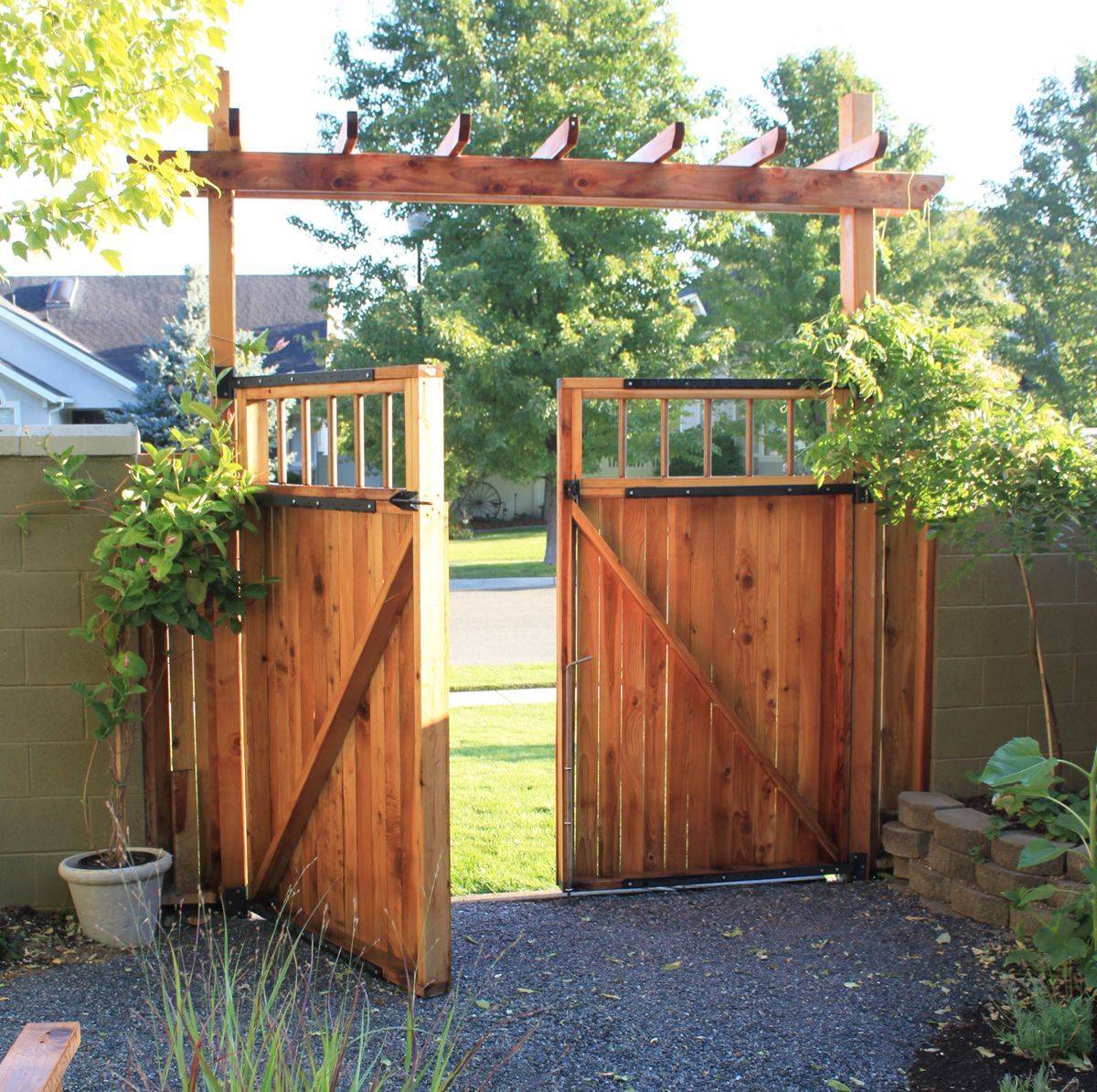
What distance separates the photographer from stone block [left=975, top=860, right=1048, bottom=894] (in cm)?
424

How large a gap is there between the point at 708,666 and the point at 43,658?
2.51m

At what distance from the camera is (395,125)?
59.3 ft

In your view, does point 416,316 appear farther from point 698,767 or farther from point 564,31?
point 698,767

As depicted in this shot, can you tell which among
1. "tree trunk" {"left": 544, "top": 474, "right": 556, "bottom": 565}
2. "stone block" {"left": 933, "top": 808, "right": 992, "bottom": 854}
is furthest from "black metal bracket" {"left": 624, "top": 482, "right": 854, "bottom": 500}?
"tree trunk" {"left": 544, "top": 474, "right": 556, "bottom": 565}

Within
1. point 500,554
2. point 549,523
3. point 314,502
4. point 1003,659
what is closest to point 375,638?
point 314,502

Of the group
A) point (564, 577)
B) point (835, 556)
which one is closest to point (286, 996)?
point (564, 577)

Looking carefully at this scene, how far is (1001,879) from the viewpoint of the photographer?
4.34 meters

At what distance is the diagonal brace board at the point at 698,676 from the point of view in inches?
186

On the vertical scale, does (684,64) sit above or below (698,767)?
above

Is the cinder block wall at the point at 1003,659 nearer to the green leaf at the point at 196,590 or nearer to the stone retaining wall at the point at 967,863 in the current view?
the stone retaining wall at the point at 967,863

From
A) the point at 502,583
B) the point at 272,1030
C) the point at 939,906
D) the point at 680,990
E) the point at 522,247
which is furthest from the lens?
the point at 522,247

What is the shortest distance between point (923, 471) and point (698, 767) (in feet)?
4.77

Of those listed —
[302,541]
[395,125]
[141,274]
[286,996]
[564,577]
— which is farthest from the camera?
[141,274]

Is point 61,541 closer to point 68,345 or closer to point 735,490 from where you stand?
point 735,490
